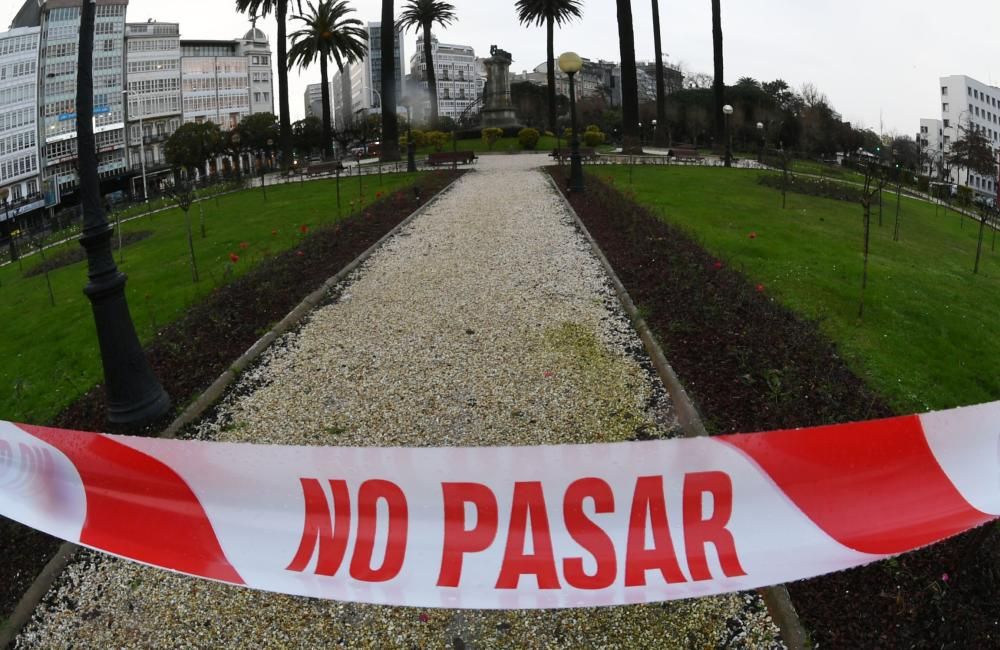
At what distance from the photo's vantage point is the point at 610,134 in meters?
53.8

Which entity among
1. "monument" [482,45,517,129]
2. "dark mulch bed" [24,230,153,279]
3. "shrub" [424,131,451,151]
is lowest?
"dark mulch bed" [24,230,153,279]

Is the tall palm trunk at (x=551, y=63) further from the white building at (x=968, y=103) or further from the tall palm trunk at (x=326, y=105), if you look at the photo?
the white building at (x=968, y=103)

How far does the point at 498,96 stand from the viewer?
42875mm

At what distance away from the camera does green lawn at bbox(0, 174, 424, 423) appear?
844 centimetres

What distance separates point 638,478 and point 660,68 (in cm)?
4249

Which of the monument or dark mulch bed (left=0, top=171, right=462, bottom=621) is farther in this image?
the monument

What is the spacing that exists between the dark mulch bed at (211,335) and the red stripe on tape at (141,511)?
1.18 meters

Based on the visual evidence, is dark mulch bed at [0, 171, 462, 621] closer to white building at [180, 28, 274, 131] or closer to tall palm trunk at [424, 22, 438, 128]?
tall palm trunk at [424, 22, 438, 128]

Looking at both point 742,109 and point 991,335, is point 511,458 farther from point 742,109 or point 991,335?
point 742,109

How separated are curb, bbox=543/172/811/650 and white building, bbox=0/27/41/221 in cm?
7045

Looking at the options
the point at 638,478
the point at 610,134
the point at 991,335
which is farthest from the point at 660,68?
the point at 638,478

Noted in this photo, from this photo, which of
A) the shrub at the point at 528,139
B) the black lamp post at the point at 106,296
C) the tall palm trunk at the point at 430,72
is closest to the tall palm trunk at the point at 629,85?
the shrub at the point at 528,139

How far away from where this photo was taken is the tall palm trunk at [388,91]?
30.0 meters

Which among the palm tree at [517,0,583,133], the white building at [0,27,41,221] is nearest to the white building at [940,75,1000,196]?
the palm tree at [517,0,583,133]
